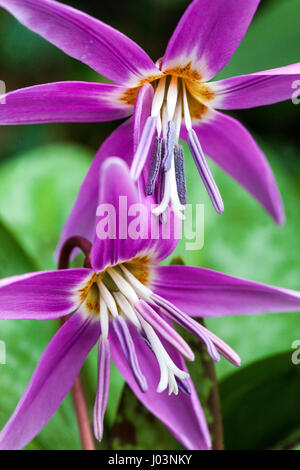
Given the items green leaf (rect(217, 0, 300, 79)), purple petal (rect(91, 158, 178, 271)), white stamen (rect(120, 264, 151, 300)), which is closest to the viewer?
purple petal (rect(91, 158, 178, 271))

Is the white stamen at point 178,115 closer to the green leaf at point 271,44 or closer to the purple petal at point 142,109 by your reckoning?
the purple petal at point 142,109

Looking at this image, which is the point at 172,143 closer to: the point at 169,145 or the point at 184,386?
the point at 169,145

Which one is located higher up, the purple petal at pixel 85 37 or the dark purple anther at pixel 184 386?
the purple petal at pixel 85 37

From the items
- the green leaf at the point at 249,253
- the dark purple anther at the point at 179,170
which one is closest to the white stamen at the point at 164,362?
the dark purple anther at the point at 179,170

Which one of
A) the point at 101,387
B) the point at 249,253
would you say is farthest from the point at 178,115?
the point at 249,253

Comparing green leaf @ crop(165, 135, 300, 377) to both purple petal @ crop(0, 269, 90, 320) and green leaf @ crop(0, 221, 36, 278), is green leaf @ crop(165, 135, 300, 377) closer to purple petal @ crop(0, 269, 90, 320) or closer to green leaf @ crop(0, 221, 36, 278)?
green leaf @ crop(0, 221, 36, 278)

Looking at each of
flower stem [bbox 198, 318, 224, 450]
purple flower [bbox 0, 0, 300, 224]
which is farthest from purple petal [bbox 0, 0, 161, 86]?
flower stem [bbox 198, 318, 224, 450]
